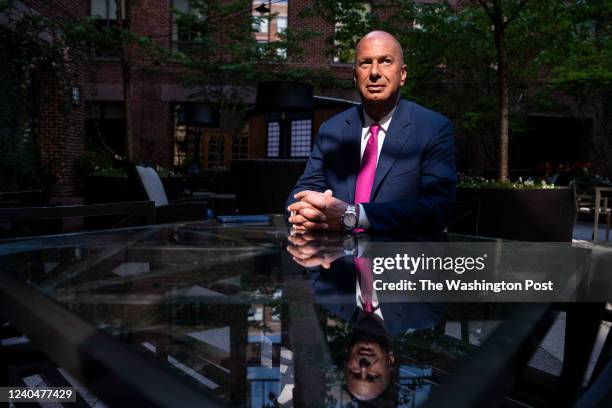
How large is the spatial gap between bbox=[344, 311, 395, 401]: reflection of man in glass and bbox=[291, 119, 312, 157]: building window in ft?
17.8

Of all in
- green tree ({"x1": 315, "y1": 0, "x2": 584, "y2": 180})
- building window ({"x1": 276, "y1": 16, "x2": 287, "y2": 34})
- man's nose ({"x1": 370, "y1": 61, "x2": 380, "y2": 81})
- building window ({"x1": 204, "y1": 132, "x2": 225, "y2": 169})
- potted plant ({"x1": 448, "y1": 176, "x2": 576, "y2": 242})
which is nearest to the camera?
man's nose ({"x1": 370, "y1": 61, "x2": 380, "y2": 81})

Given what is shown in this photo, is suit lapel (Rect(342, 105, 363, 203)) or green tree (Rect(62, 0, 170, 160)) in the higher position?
green tree (Rect(62, 0, 170, 160))

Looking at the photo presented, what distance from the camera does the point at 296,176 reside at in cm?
503

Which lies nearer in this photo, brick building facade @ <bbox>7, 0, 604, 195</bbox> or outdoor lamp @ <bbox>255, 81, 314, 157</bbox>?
outdoor lamp @ <bbox>255, 81, 314, 157</bbox>

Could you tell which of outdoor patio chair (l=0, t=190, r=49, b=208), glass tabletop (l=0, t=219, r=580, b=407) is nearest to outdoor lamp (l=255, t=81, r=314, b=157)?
outdoor patio chair (l=0, t=190, r=49, b=208)

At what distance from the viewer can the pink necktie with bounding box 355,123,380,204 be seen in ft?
7.05

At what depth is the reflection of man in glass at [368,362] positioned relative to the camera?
27.1 inches

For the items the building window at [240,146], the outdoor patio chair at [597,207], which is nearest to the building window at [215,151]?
the building window at [240,146]

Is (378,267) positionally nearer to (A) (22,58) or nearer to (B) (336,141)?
(B) (336,141)

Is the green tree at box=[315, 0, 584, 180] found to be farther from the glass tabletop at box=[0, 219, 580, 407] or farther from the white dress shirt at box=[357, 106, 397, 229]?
the glass tabletop at box=[0, 219, 580, 407]

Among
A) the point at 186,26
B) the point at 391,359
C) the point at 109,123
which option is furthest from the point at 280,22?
the point at 391,359

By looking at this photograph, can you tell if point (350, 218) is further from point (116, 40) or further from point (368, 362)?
point (116, 40)

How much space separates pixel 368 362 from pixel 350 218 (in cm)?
111

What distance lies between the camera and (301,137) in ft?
Answer: 21.0
